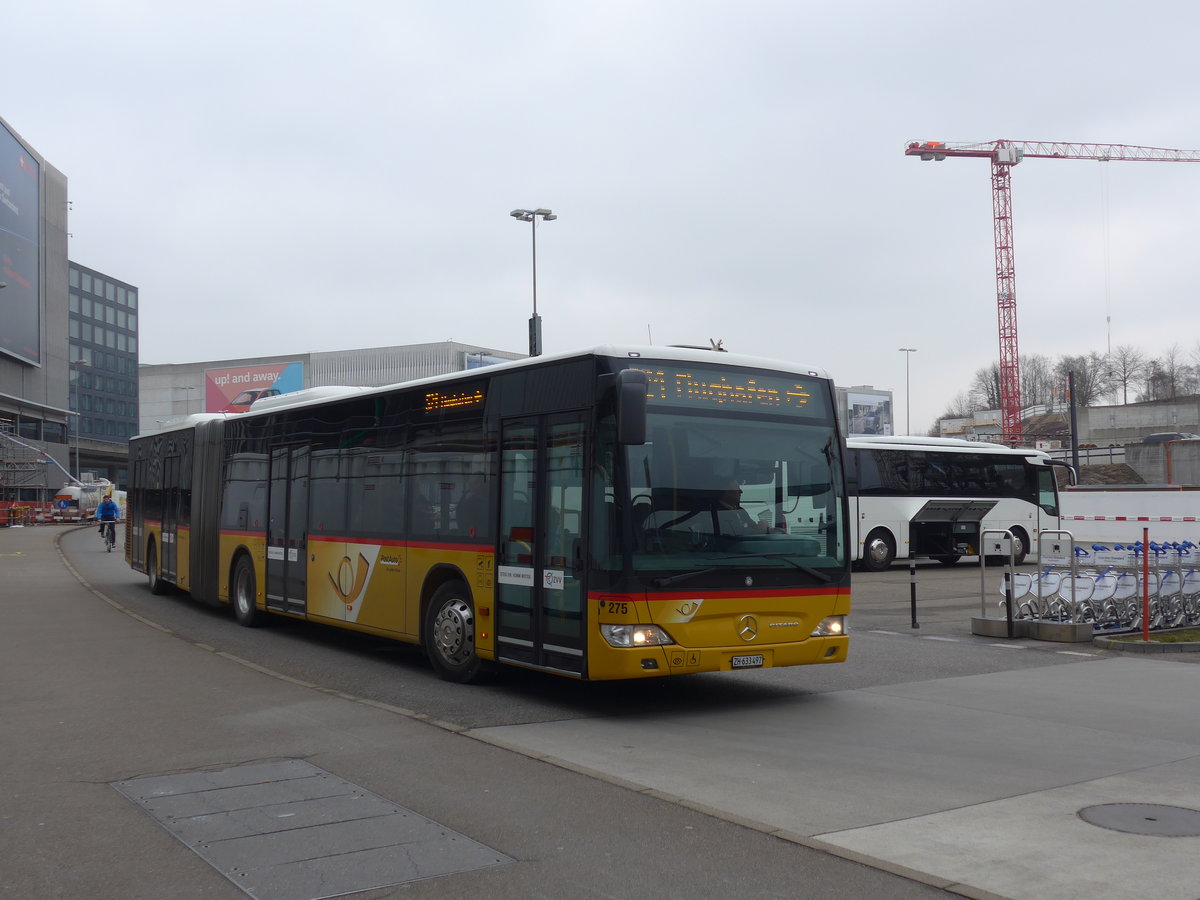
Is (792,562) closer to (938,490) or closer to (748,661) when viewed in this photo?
(748,661)

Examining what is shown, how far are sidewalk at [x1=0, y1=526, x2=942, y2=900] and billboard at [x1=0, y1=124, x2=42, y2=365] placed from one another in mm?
73817

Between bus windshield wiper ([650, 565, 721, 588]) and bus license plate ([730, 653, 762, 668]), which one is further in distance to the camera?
bus license plate ([730, 653, 762, 668])

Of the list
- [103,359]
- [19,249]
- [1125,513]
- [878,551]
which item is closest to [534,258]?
[878,551]

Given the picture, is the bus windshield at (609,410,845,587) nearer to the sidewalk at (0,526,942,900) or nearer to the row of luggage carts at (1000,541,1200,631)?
the sidewalk at (0,526,942,900)

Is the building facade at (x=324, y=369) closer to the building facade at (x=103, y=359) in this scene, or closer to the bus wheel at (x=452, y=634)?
the building facade at (x=103, y=359)

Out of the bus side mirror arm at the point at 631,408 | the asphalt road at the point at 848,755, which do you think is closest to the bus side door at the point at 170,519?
the asphalt road at the point at 848,755

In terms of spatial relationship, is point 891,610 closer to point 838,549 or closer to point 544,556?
point 838,549

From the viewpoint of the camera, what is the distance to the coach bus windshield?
905 cm

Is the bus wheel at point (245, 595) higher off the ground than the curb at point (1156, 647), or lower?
higher

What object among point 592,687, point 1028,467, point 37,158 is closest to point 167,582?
point 592,687

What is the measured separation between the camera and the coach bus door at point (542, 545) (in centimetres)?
931

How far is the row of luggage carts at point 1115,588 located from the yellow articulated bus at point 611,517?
19.9ft

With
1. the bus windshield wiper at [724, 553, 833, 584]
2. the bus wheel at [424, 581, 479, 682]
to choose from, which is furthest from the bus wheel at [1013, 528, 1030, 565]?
the bus wheel at [424, 581, 479, 682]

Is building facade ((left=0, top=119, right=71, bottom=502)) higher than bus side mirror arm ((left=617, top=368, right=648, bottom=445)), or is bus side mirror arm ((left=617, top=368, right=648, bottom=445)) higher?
building facade ((left=0, top=119, right=71, bottom=502))
